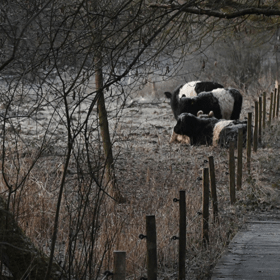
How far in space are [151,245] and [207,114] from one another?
388 inches

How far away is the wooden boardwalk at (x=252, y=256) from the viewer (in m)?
4.79

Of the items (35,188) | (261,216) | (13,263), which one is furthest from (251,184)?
(13,263)

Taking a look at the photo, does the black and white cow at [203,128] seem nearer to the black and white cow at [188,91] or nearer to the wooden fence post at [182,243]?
the black and white cow at [188,91]

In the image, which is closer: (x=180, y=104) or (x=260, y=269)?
(x=260, y=269)

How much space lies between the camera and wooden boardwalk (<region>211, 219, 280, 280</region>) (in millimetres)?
4789

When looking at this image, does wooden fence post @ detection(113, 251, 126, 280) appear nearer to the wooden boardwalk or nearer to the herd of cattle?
the wooden boardwalk

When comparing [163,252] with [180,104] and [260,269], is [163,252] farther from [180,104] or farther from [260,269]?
[180,104]

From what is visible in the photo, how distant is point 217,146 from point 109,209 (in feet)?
17.1

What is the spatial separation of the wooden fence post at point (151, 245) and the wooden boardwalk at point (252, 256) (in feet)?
2.47

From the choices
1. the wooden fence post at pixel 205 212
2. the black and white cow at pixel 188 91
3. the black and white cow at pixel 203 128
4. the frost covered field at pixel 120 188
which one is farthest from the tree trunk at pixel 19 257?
the black and white cow at pixel 188 91

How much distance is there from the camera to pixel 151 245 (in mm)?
4129

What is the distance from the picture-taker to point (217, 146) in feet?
38.6

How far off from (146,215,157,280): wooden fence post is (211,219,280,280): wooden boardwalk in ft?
2.47

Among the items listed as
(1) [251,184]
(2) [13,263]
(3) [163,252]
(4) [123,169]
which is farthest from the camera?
(4) [123,169]
